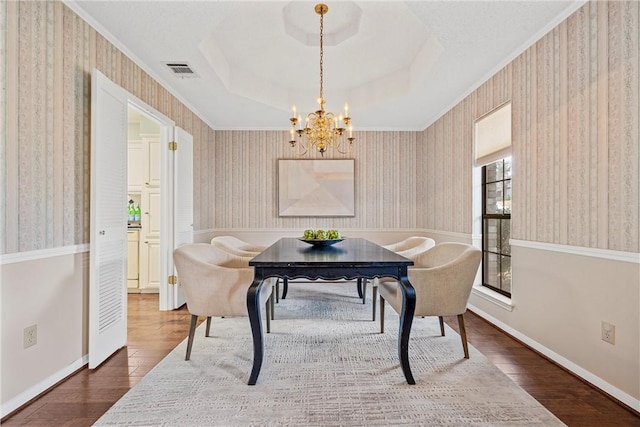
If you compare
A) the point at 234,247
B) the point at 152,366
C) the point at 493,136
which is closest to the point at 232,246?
the point at 234,247

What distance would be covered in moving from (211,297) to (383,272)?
3.78 feet

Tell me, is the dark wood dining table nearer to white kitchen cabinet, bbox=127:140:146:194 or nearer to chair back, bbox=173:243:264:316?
chair back, bbox=173:243:264:316

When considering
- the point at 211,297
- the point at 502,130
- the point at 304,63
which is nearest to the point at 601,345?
the point at 502,130

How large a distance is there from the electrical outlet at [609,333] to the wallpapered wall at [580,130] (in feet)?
1.52

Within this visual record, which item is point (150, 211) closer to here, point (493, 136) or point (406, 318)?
point (406, 318)

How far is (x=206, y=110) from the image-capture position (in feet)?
14.8

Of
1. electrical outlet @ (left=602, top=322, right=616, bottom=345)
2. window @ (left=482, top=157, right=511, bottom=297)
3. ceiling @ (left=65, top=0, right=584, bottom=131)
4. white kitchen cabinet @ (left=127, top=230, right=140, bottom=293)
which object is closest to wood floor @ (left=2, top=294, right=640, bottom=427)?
electrical outlet @ (left=602, top=322, right=616, bottom=345)

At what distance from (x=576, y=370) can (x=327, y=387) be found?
64.4 inches

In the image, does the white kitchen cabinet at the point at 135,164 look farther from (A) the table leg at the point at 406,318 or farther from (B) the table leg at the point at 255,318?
Answer: (A) the table leg at the point at 406,318

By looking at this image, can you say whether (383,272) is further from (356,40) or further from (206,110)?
(206,110)

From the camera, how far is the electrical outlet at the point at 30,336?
1.90 metres

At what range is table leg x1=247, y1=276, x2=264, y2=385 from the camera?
6.51 feet

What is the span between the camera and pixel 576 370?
219cm

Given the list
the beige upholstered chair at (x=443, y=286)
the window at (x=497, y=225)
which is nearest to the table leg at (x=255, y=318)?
the beige upholstered chair at (x=443, y=286)
